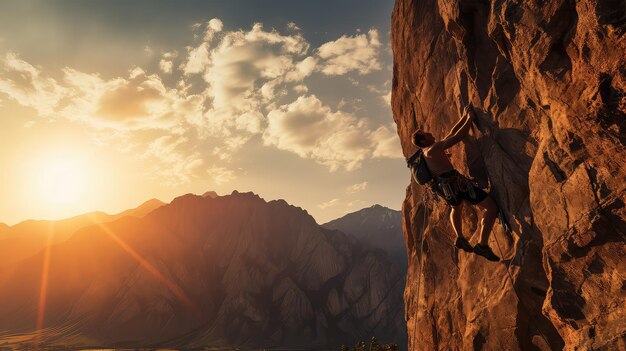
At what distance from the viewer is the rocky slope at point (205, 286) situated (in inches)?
5797

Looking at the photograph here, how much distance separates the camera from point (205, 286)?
163625mm

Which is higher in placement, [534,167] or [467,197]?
[534,167]

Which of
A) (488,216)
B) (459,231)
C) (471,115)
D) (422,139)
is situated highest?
(471,115)

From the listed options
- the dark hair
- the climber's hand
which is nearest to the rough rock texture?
the climber's hand

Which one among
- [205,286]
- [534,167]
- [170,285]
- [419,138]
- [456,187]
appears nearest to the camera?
[534,167]

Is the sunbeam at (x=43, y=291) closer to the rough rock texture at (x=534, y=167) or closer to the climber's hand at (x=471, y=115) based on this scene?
the rough rock texture at (x=534, y=167)

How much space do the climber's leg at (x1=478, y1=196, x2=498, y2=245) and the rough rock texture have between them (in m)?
0.48

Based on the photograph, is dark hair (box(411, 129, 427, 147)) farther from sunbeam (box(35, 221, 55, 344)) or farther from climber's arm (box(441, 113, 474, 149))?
sunbeam (box(35, 221, 55, 344))

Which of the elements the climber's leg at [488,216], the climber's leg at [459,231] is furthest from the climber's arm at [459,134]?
the climber's leg at [488,216]

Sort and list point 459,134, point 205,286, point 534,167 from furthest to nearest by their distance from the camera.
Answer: point 205,286 → point 459,134 → point 534,167

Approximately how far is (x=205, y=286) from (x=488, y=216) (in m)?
166

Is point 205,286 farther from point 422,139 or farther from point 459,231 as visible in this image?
point 422,139

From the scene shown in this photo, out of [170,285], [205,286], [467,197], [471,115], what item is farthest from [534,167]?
[205,286]

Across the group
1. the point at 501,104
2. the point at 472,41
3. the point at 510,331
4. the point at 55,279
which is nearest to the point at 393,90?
the point at 472,41
